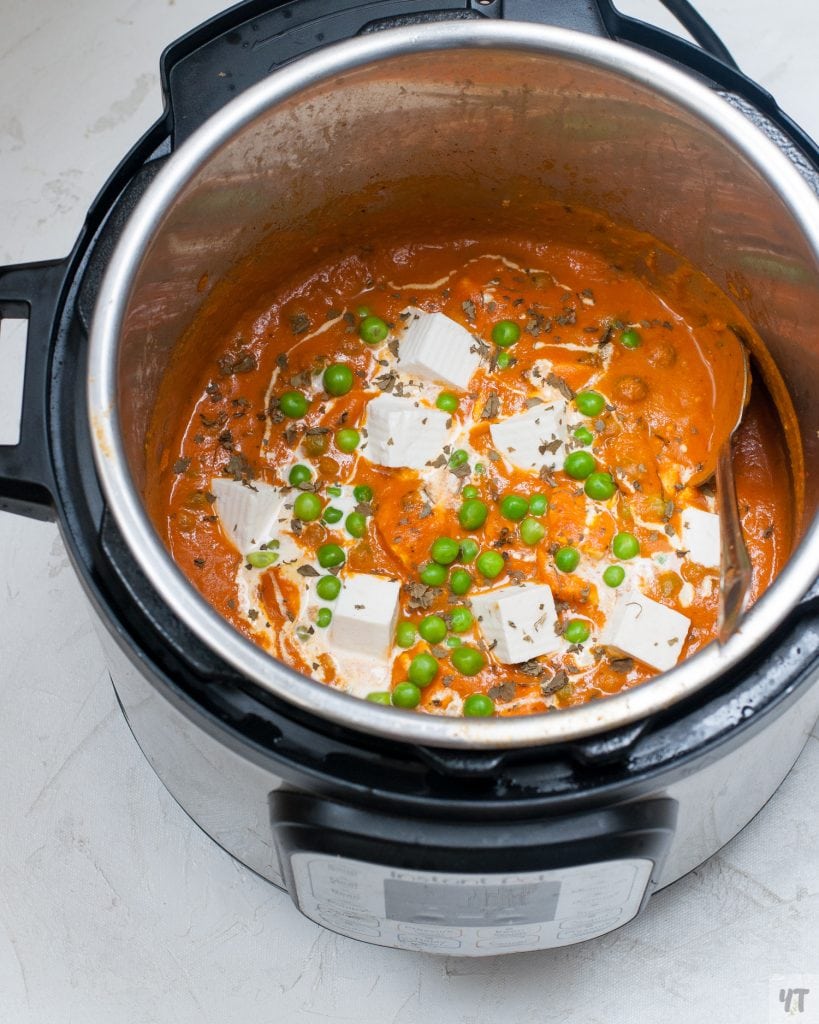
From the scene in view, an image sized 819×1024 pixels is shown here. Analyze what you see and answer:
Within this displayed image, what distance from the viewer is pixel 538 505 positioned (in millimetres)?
1917

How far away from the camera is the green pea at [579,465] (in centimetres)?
192

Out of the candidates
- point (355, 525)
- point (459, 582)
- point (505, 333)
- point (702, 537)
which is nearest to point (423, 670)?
point (459, 582)

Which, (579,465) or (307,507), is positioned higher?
(579,465)

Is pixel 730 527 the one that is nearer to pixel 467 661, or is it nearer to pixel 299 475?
pixel 467 661

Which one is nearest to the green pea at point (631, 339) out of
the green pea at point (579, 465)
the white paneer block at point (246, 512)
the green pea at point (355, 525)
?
the green pea at point (579, 465)

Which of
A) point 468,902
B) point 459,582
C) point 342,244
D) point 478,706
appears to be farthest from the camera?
point 342,244

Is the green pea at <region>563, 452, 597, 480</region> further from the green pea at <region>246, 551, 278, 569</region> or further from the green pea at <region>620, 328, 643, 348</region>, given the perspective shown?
the green pea at <region>246, 551, 278, 569</region>

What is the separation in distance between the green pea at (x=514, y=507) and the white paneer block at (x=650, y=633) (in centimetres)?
24

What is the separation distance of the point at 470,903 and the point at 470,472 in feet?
2.44

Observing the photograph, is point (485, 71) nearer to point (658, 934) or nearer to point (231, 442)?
point (231, 442)

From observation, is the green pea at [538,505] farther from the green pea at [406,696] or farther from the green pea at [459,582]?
the green pea at [406,696]

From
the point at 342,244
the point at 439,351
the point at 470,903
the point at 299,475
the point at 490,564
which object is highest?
the point at 342,244

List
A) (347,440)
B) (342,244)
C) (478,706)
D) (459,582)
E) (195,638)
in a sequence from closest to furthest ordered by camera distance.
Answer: (195,638), (478,706), (459,582), (347,440), (342,244)

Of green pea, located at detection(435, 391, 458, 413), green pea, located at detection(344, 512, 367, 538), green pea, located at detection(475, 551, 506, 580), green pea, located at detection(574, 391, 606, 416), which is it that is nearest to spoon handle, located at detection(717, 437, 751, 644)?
green pea, located at detection(574, 391, 606, 416)
